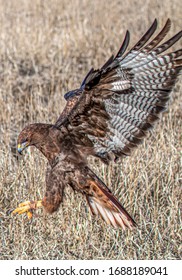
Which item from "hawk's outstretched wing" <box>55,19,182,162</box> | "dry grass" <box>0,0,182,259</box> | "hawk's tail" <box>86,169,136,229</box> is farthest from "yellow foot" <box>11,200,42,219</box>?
"hawk's outstretched wing" <box>55,19,182,162</box>

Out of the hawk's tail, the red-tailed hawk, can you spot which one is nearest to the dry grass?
the hawk's tail

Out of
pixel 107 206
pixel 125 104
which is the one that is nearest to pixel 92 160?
pixel 107 206

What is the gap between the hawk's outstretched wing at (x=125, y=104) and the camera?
5016mm

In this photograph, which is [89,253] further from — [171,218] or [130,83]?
[130,83]

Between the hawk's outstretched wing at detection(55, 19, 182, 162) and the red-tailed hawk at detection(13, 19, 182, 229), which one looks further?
the red-tailed hawk at detection(13, 19, 182, 229)

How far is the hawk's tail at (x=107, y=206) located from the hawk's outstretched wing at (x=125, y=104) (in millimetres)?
263

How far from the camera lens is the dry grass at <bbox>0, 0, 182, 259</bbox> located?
17.6ft

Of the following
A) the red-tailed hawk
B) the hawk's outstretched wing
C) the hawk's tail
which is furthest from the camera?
the hawk's tail

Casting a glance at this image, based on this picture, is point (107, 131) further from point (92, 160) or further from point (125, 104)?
point (92, 160)

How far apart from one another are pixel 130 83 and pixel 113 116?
29 centimetres

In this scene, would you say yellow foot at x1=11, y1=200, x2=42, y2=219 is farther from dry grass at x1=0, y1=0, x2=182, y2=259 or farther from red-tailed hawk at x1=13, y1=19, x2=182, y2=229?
dry grass at x1=0, y1=0, x2=182, y2=259

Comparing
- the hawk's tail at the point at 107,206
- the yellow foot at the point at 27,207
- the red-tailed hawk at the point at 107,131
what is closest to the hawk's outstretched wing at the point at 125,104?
the red-tailed hawk at the point at 107,131

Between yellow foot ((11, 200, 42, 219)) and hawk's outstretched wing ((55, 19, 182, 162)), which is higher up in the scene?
hawk's outstretched wing ((55, 19, 182, 162))

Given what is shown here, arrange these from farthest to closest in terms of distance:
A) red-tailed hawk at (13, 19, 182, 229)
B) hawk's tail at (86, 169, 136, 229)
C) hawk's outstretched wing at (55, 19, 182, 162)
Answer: hawk's tail at (86, 169, 136, 229)
red-tailed hawk at (13, 19, 182, 229)
hawk's outstretched wing at (55, 19, 182, 162)
